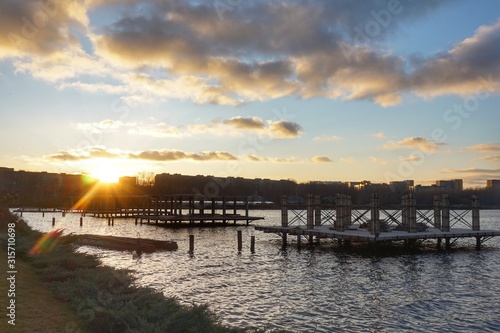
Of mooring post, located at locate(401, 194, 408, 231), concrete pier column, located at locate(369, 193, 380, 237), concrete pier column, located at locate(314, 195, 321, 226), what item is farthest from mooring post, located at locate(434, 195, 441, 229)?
concrete pier column, located at locate(314, 195, 321, 226)

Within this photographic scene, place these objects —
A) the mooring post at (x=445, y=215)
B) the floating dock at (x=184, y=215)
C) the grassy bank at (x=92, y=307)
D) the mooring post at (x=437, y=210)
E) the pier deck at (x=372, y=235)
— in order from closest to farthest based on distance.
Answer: the grassy bank at (x=92, y=307), the pier deck at (x=372, y=235), the mooring post at (x=445, y=215), the mooring post at (x=437, y=210), the floating dock at (x=184, y=215)

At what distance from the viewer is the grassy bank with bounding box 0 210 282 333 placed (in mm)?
13023

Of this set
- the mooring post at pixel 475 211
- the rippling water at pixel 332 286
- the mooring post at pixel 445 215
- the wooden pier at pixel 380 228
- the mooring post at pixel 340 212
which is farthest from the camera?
the mooring post at pixel 475 211

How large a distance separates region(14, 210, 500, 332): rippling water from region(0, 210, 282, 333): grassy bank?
5656 millimetres

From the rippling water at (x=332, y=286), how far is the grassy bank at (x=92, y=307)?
18.6ft

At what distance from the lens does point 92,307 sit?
14227 millimetres

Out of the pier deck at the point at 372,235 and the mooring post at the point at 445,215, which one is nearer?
the pier deck at the point at 372,235

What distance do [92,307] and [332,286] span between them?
18652mm

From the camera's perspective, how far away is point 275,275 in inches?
1289

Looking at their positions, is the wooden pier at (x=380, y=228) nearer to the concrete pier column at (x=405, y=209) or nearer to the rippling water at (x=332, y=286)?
the concrete pier column at (x=405, y=209)

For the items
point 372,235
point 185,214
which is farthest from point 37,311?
point 185,214

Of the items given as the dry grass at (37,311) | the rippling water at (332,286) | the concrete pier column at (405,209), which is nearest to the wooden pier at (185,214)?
the rippling water at (332,286)

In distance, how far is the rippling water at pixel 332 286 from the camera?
20.9m

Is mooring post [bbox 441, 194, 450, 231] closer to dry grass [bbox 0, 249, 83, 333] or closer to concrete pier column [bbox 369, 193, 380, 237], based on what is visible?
concrete pier column [bbox 369, 193, 380, 237]
